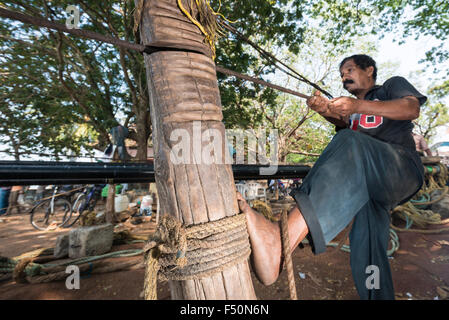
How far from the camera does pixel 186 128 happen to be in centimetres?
78

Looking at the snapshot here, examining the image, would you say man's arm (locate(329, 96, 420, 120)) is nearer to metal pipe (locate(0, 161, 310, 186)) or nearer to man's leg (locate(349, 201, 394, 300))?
man's leg (locate(349, 201, 394, 300))

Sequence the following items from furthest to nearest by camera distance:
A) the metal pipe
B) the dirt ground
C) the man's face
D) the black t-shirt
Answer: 1. the dirt ground
2. the man's face
3. the black t-shirt
4. the metal pipe

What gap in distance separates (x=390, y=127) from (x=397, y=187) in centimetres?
67

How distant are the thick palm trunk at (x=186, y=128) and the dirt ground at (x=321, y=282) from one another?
2.00 m

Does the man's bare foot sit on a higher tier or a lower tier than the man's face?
lower

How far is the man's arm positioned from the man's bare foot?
2.52 ft

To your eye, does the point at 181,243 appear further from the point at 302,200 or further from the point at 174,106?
the point at 302,200

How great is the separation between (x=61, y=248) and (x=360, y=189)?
14.9 feet

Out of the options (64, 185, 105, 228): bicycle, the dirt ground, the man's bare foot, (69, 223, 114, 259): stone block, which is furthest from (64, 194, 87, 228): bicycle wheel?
the man's bare foot

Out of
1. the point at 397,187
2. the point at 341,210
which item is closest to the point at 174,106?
the point at 341,210

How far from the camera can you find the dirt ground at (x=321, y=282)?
2223mm

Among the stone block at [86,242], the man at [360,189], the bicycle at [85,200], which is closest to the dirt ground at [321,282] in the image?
the stone block at [86,242]

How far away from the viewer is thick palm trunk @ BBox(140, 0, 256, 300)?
2.45 feet

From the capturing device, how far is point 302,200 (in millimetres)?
1002
